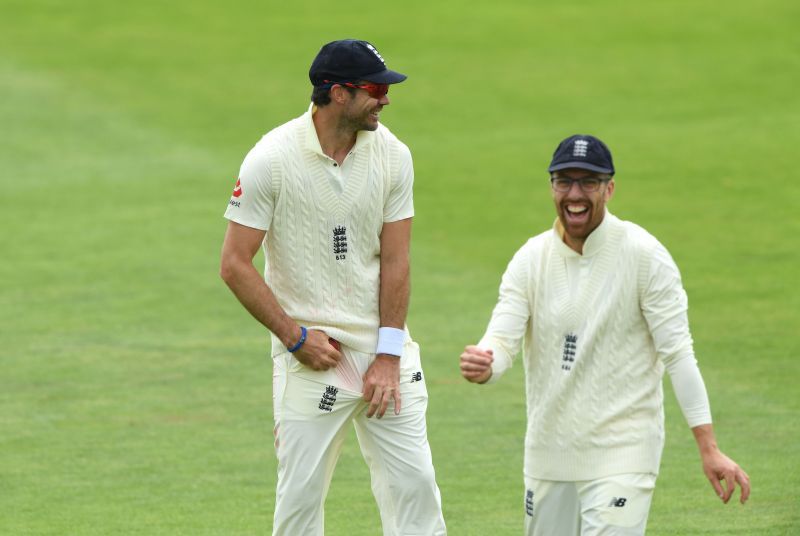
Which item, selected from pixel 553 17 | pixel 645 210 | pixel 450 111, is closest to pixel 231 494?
pixel 645 210

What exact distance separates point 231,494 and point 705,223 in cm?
895

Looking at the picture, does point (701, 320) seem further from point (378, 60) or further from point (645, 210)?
point (378, 60)

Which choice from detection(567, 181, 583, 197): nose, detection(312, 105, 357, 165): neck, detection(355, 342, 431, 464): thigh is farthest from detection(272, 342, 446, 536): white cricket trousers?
detection(567, 181, 583, 197): nose

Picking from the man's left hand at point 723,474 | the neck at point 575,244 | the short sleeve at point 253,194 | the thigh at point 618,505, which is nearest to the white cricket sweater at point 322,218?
the short sleeve at point 253,194

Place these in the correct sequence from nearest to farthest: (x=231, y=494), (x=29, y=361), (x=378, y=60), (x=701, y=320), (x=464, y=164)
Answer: (x=378, y=60) → (x=231, y=494) → (x=29, y=361) → (x=701, y=320) → (x=464, y=164)

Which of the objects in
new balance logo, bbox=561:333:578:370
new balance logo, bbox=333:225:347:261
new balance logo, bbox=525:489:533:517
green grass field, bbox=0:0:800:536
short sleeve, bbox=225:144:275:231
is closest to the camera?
new balance logo, bbox=561:333:578:370

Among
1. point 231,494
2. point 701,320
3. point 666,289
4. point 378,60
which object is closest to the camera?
point 666,289

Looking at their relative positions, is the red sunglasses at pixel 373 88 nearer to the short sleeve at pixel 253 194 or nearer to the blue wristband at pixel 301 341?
the short sleeve at pixel 253 194

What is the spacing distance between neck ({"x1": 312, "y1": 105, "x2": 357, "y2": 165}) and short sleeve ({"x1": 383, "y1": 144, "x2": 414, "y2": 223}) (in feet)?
0.77

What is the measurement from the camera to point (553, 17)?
26516mm

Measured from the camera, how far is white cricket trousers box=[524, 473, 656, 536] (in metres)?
5.88

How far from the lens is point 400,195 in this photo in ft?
21.5

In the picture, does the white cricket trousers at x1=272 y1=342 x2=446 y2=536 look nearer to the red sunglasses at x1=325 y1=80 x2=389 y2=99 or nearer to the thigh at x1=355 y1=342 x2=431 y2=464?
the thigh at x1=355 y1=342 x2=431 y2=464

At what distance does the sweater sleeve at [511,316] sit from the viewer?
239 inches
